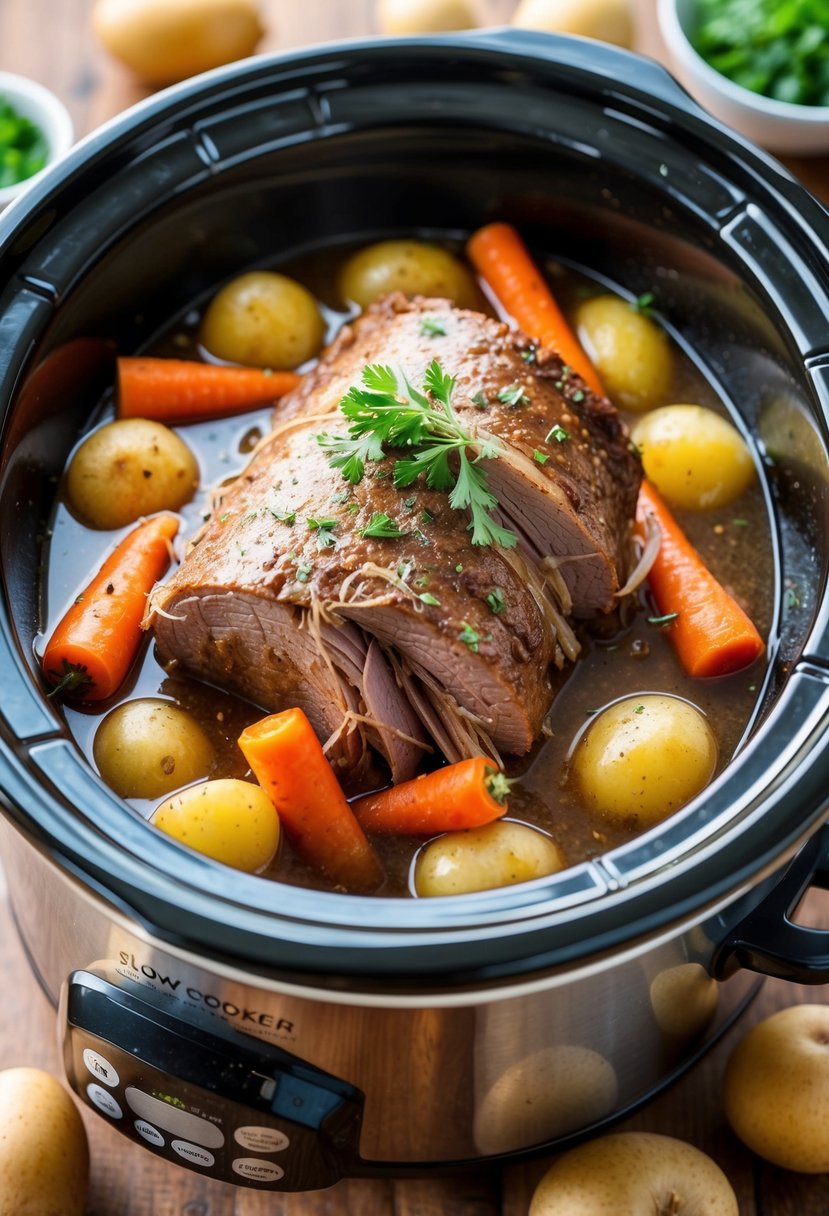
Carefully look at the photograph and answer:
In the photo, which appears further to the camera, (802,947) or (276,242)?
(276,242)

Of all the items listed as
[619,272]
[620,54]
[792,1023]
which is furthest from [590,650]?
[620,54]

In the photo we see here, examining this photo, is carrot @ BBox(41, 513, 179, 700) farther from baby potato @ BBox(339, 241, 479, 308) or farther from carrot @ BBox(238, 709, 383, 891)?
baby potato @ BBox(339, 241, 479, 308)

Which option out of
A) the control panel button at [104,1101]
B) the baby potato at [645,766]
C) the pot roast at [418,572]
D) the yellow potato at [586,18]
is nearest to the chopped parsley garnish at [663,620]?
the pot roast at [418,572]

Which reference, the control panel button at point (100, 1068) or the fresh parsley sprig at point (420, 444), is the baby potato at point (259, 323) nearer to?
the fresh parsley sprig at point (420, 444)

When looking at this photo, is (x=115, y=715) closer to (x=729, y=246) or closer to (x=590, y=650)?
(x=590, y=650)

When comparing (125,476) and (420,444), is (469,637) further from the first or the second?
(125,476)

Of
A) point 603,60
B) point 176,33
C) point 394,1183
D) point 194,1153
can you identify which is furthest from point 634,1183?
point 176,33
